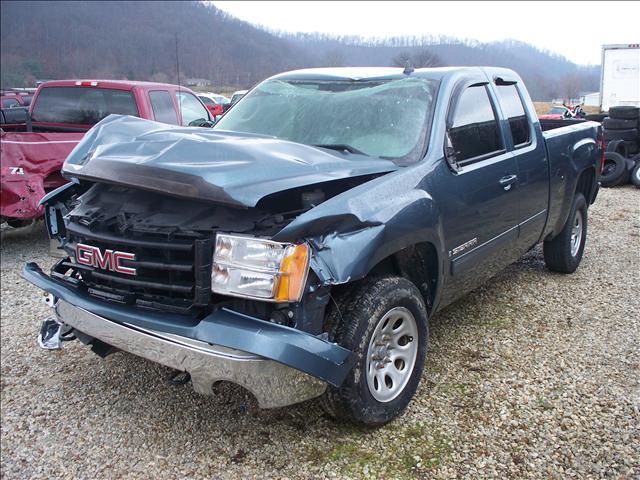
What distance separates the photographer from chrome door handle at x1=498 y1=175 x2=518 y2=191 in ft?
12.6

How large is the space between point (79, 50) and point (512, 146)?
49.6m

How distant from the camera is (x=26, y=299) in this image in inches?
203

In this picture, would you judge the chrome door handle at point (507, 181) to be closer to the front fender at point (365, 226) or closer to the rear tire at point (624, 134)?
the front fender at point (365, 226)

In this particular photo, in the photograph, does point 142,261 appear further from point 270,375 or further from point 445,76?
point 445,76

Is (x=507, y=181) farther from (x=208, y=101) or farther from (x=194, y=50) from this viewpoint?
(x=208, y=101)

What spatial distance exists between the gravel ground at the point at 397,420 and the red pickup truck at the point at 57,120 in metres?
2.12

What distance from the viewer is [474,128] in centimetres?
381

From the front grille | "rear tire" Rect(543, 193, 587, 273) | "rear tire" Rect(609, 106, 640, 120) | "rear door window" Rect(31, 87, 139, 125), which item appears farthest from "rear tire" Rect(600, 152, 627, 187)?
the front grille

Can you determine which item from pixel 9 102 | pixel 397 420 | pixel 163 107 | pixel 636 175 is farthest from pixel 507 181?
pixel 9 102

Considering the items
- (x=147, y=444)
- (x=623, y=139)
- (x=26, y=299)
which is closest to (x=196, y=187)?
(x=147, y=444)

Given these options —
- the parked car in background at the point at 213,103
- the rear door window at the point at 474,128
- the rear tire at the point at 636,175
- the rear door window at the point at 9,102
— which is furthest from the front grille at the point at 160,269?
the rear door window at the point at 9,102

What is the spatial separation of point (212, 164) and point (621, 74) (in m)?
15.9

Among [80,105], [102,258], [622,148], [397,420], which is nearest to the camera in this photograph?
[102,258]

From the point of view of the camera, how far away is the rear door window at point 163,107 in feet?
24.8
